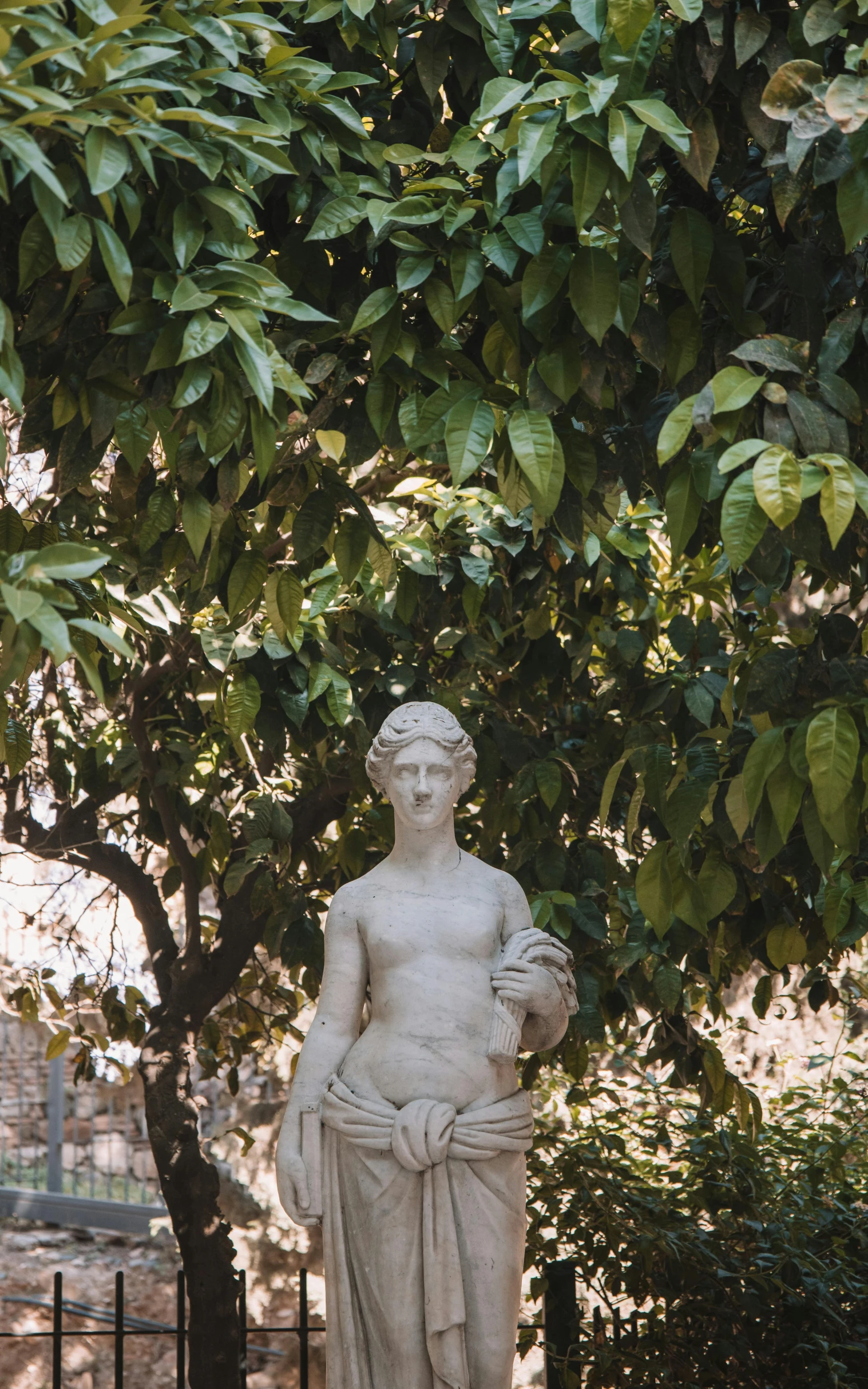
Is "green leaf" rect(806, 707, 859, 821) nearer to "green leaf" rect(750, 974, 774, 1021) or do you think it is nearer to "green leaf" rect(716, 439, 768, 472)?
"green leaf" rect(716, 439, 768, 472)

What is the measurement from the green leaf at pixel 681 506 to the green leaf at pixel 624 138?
0.54m

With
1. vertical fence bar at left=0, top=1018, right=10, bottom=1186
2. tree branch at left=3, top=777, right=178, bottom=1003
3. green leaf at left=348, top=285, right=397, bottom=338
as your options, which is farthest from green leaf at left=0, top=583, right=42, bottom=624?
vertical fence bar at left=0, top=1018, right=10, bottom=1186

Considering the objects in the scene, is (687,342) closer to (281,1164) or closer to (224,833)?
(281,1164)

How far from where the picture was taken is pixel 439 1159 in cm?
312

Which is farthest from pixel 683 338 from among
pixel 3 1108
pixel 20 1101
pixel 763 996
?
pixel 3 1108

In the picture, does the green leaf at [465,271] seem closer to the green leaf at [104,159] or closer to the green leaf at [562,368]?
the green leaf at [562,368]

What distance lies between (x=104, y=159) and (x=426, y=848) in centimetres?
174

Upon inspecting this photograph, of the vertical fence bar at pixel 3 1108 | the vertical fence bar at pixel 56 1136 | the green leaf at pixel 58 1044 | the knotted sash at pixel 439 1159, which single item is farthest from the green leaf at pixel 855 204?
the vertical fence bar at pixel 3 1108

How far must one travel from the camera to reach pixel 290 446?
322 centimetres

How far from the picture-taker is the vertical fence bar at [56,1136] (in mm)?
10469

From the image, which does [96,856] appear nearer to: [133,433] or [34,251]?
[133,433]

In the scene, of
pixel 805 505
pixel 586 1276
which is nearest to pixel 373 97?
pixel 805 505

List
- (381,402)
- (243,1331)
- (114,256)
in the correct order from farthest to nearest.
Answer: (243,1331) < (381,402) < (114,256)

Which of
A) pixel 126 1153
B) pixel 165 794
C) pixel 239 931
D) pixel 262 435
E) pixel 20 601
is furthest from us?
pixel 126 1153
